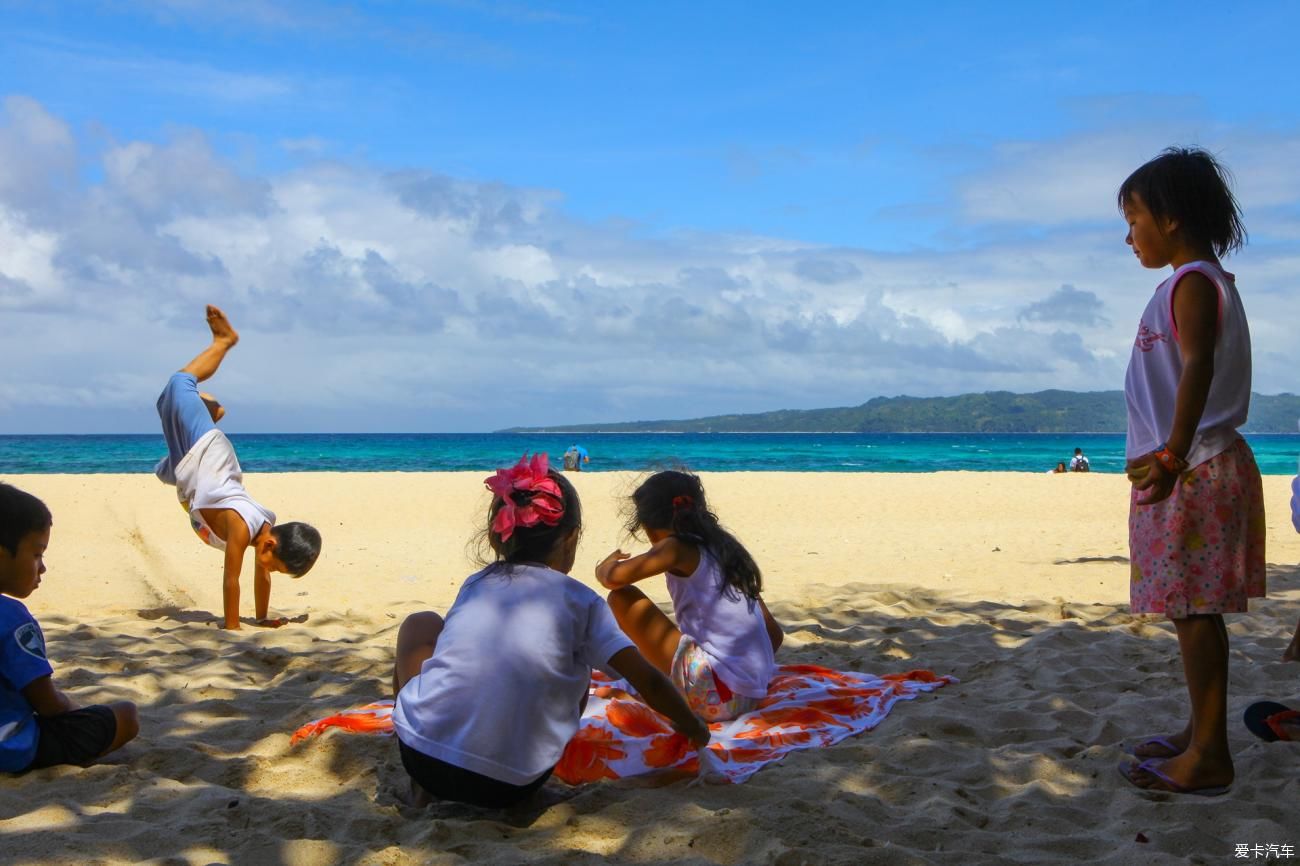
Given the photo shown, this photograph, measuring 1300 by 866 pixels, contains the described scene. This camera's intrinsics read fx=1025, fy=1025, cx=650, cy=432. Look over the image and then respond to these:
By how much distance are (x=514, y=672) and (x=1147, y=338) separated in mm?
2303

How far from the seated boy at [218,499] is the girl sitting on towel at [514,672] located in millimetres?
3587

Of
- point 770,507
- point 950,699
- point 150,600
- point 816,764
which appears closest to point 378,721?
point 816,764

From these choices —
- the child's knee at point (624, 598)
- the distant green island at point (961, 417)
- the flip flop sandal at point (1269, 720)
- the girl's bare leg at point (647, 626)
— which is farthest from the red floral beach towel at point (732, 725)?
the distant green island at point (961, 417)

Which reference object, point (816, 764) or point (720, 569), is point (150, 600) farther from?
point (816, 764)

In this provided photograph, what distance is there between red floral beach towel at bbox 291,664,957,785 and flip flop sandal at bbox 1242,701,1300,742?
1328 mm

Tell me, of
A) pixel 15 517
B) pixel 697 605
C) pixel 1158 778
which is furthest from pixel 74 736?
pixel 1158 778

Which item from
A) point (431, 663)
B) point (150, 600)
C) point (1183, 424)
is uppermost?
point (1183, 424)

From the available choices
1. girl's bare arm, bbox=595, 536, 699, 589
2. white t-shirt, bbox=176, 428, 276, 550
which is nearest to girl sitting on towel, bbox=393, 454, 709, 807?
girl's bare arm, bbox=595, 536, 699, 589

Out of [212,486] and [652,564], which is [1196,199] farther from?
[212,486]

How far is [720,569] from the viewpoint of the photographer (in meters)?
4.19

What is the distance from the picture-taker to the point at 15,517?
3.43 metres

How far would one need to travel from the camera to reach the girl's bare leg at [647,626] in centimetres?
423

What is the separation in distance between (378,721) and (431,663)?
43.0 inches

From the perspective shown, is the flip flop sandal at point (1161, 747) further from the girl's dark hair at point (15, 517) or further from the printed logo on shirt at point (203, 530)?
the printed logo on shirt at point (203, 530)
